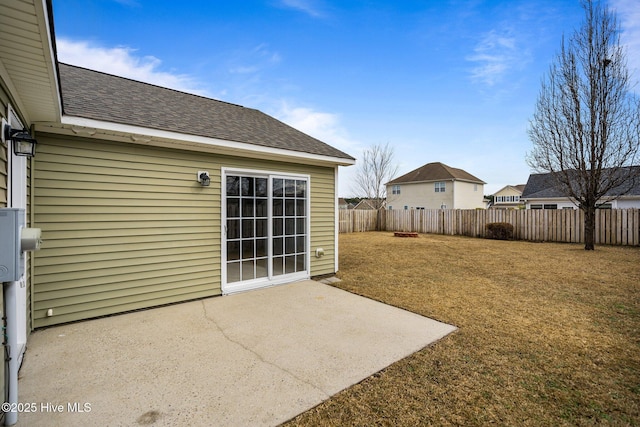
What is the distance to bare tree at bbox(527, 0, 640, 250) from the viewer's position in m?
9.37

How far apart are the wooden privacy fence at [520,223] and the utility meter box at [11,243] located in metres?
14.9

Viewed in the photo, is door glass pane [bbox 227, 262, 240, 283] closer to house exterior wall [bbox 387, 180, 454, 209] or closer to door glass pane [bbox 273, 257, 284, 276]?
door glass pane [bbox 273, 257, 284, 276]

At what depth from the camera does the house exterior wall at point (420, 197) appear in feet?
82.3

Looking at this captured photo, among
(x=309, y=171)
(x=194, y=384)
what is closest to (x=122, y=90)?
(x=309, y=171)

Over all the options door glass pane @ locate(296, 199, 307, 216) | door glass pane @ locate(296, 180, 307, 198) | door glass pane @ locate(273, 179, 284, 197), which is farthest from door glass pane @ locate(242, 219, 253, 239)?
door glass pane @ locate(296, 180, 307, 198)

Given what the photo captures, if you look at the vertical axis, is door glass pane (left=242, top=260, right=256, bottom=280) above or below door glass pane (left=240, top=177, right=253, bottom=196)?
below

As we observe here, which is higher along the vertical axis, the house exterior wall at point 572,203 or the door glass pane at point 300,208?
the house exterior wall at point 572,203

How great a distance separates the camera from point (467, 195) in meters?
26.0

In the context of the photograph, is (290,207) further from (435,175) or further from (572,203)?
(435,175)

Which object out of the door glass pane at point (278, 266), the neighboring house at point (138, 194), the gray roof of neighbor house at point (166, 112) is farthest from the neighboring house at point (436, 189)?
the door glass pane at point (278, 266)

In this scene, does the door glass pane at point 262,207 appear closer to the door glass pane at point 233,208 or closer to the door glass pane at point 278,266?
the door glass pane at point 233,208

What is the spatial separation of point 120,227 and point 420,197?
26.2 meters

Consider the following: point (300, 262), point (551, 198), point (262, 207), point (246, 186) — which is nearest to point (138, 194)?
point (246, 186)

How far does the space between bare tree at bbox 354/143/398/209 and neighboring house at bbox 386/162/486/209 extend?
262cm
